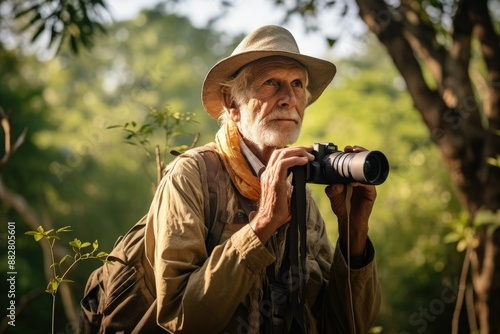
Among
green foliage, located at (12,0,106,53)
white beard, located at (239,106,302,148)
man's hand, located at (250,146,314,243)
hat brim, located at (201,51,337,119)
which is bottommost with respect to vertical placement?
man's hand, located at (250,146,314,243)

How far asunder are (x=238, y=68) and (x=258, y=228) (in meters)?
0.90

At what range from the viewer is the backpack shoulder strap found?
8.35ft

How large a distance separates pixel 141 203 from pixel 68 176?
248 centimetres

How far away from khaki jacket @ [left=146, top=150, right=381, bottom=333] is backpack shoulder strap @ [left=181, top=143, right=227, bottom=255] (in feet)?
0.08

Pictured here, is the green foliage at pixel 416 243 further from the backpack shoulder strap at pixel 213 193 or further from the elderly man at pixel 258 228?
the backpack shoulder strap at pixel 213 193

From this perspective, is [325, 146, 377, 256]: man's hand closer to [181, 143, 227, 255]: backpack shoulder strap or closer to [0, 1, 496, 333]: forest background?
[181, 143, 227, 255]: backpack shoulder strap

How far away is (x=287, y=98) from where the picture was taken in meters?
2.78

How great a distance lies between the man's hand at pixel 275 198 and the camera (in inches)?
91.0

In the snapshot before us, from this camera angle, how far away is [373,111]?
73.4 ft

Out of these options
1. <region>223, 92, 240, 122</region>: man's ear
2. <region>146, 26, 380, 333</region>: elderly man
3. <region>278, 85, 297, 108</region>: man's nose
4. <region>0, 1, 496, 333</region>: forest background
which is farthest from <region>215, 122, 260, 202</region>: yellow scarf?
<region>0, 1, 496, 333</region>: forest background

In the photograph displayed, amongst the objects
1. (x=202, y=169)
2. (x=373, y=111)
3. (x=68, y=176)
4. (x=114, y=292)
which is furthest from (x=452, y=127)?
(x=373, y=111)

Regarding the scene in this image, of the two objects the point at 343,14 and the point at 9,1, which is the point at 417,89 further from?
the point at 9,1

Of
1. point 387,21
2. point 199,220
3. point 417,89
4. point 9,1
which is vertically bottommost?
point 199,220

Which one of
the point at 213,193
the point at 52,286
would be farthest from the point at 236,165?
the point at 52,286
